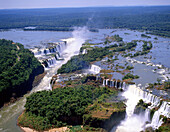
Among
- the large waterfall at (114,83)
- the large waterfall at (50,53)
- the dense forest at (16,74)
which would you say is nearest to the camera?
the dense forest at (16,74)

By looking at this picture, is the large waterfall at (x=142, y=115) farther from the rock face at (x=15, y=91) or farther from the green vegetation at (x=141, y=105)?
the rock face at (x=15, y=91)

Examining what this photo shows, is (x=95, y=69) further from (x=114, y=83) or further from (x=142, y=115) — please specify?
(x=142, y=115)

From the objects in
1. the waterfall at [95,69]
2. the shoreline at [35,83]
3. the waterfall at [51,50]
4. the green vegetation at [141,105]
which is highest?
the waterfall at [51,50]

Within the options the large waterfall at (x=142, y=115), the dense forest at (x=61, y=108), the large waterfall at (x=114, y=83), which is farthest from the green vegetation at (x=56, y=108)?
the large waterfall at (x=114, y=83)

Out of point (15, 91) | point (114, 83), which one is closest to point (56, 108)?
point (15, 91)

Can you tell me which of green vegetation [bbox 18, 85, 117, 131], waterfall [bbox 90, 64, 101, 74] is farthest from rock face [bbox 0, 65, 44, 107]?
waterfall [bbox 90, 64, 101, 74]

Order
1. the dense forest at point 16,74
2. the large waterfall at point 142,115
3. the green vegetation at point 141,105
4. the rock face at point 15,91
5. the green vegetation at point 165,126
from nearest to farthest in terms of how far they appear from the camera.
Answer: the green vegetation at point 165,126, the large waterfall at point 142,115, the green vegetation at point 141,105, the rock face at point 15,91, the dense forest at point 16,74

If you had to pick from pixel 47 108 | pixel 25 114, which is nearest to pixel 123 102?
pixel 47 108
